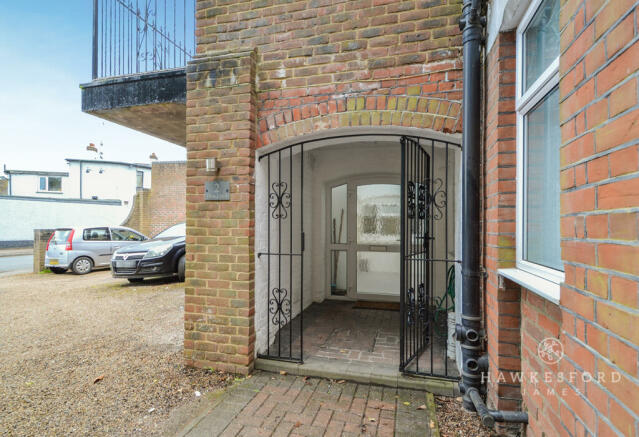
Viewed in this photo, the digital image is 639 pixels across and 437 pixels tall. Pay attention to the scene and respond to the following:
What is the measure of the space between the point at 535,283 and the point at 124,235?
11366 mm

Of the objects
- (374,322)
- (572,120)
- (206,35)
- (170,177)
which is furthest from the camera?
(170,177)

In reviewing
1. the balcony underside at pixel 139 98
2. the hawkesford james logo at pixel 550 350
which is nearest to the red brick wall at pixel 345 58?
the balcony underside at pixel 139 98

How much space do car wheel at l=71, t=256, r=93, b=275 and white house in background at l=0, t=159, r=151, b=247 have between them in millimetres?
11492

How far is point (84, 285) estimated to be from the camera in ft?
24.9

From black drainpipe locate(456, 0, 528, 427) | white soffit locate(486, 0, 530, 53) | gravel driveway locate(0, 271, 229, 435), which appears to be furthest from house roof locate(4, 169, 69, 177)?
white soffit locate(486, 0, 530, 53)

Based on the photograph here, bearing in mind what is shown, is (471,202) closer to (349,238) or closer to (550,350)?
(550,350)

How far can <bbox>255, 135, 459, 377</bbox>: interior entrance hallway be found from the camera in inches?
124

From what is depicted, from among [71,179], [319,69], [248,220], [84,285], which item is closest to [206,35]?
[319,69]

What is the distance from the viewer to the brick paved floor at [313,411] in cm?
222

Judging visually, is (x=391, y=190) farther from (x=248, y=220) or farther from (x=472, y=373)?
(x=472, y=373)

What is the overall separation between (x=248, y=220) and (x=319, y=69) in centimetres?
152

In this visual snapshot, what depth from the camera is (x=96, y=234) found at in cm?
970

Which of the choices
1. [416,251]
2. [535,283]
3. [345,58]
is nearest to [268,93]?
[345,58]

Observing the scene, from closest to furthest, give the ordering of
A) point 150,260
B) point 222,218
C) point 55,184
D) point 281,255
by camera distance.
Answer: point 222,218
point 281,255
point 150,260
point 55,184
